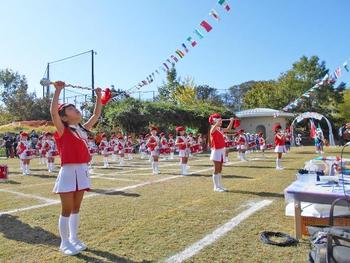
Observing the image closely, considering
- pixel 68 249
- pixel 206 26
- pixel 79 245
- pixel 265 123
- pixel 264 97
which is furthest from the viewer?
pixel 264 97

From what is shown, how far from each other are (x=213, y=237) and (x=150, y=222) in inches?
56.7

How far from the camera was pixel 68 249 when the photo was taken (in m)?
5.42

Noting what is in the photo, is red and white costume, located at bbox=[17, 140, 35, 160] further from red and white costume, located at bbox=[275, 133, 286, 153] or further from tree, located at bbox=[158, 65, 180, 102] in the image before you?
tree, located at bbox=[158, 65, 180, 102]

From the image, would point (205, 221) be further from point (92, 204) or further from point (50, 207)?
point (50, 207)

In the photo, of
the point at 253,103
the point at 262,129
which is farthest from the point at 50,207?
the point at 253,103

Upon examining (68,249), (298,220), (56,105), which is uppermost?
(56,105)

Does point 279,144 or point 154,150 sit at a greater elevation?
point 279,144

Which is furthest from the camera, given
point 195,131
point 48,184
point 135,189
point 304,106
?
point 304,106

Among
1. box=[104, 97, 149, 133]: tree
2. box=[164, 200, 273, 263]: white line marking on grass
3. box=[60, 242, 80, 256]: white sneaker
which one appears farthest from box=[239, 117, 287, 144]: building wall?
box=[60, 242, 80, 256]: white sneaker

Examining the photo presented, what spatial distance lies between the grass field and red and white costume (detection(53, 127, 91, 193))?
3.07 feet

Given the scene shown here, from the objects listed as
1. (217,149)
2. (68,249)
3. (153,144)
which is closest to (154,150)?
(153,144)

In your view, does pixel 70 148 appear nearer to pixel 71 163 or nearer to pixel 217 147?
pixel 71 163

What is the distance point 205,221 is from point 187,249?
159 cm

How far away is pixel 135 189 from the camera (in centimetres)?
1111
